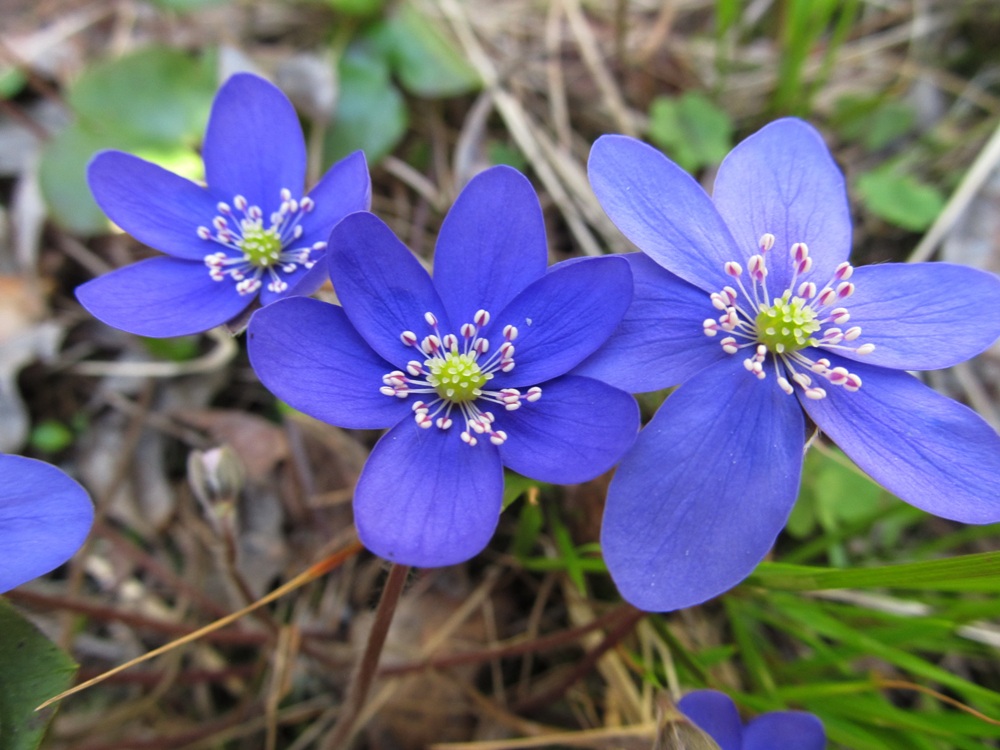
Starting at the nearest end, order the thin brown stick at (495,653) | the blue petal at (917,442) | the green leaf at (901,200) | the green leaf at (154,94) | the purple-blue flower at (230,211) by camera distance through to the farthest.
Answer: the blue petal at (917,442) < the purple-blue flower at (230,211) < the thin brown stick at (495,653) < the green leaf at (901,200) < the green leaf at (154,94)

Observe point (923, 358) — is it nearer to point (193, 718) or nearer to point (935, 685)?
point (935, 685)

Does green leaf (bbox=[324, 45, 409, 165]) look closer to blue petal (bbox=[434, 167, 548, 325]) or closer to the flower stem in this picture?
blue petal (bbox=[434, 167, 548, 325])

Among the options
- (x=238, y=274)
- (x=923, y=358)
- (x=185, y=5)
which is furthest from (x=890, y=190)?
(x=185, y=5)

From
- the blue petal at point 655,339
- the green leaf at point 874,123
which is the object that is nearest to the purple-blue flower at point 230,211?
the blue petal at point 655,339

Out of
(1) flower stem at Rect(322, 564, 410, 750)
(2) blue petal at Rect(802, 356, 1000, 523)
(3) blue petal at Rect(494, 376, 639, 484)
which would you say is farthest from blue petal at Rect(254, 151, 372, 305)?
(2) blue petal at Rect(802, 356, 1000, 523)

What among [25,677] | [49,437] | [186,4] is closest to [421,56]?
[186,4]

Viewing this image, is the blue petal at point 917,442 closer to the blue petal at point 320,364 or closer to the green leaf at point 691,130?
the blue petal at point 320,364
